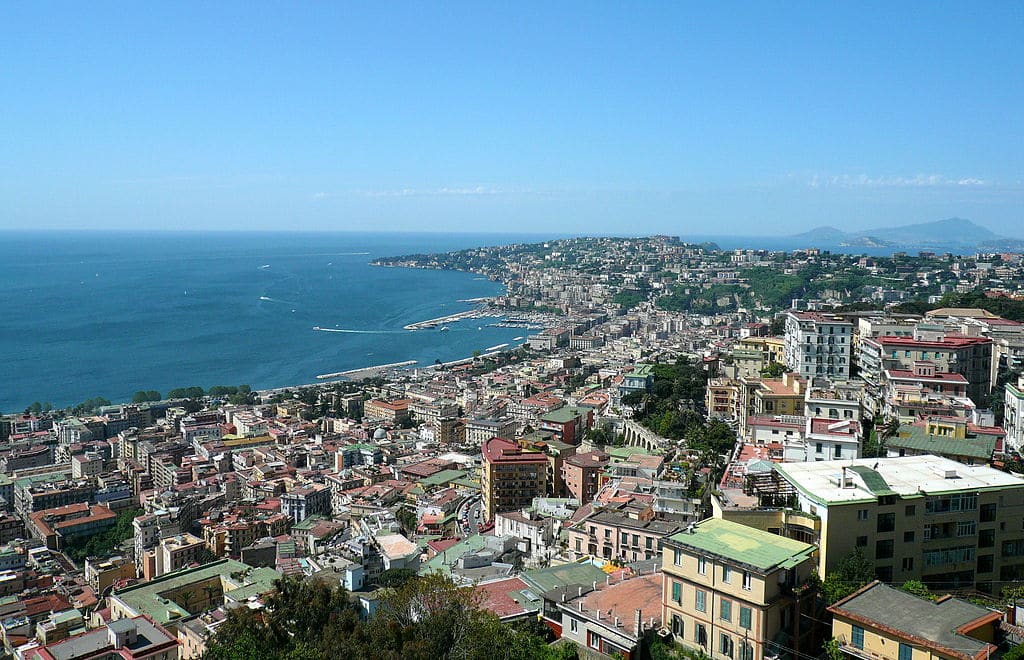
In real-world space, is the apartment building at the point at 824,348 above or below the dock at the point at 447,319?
above

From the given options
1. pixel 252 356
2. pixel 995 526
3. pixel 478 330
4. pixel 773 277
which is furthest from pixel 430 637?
pixel 773 277

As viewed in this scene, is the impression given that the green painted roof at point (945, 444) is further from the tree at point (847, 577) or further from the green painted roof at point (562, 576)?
the green painted roof at point (562, 576)

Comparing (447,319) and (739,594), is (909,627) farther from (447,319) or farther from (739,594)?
(447,319)

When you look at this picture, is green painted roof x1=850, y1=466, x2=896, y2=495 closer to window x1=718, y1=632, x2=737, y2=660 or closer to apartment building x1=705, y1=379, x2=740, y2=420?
window x1=718, y1=632, x2=737, y2=660

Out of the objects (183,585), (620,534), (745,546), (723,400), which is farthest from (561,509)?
(745,546)

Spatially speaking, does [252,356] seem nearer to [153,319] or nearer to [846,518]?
[153,319]

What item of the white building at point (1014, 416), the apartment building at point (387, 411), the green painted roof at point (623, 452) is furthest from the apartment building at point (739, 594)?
the apartment building at point (387, 411)
